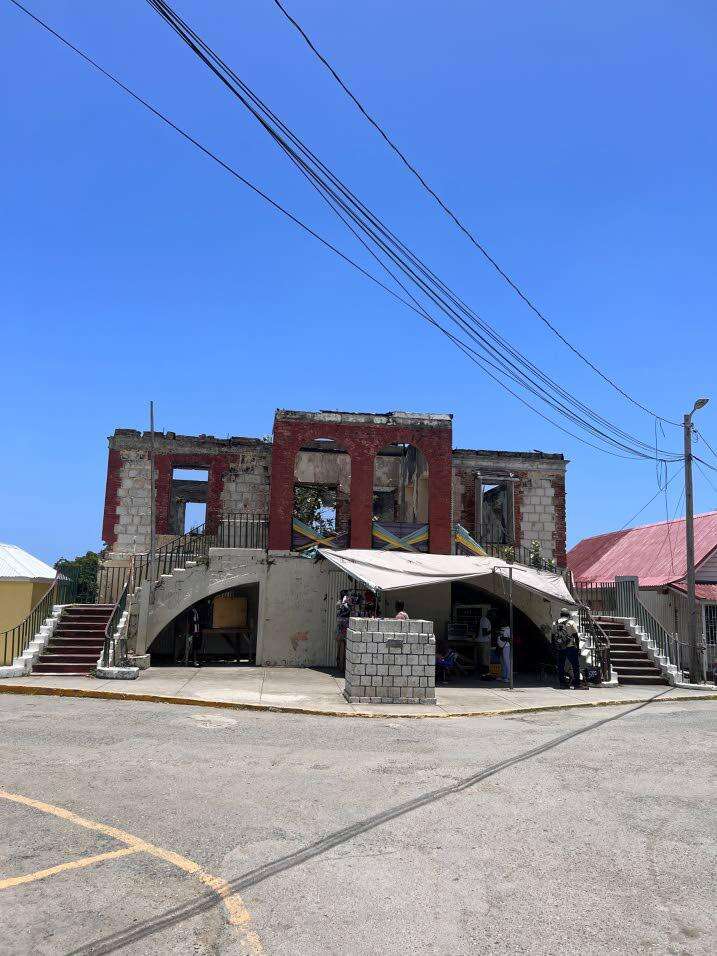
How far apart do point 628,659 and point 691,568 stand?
9.92 ft

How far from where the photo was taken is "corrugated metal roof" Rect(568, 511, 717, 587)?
24.8 m

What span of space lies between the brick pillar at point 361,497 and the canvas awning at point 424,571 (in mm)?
2033

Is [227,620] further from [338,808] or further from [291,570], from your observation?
[338,808]

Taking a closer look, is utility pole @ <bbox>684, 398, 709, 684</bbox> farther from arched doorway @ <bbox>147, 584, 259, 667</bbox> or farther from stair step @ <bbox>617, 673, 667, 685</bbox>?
arched doorway @ <bbox>147, 584, 259, 667</bbox>

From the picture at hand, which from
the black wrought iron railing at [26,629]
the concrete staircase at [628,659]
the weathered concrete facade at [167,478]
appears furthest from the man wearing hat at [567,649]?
the black wrought iron railing at [26,629]

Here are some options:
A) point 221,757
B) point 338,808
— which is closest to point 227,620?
point 221,757

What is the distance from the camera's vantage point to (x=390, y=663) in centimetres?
1391

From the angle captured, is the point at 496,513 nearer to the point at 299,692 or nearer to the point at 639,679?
the point at 639,679

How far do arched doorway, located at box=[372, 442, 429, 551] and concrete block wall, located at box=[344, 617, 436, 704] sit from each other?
6.88 m

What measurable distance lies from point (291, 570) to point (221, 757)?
11206 millimetres

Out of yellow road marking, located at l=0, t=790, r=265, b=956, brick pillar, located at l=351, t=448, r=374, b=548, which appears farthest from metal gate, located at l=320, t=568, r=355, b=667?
yellow road marking, located at l=0, t=790, r=265, b=956

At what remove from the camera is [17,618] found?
1800 cm

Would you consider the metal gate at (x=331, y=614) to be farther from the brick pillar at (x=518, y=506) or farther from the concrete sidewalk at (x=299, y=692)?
the brick pillar at (x=518, y=506)

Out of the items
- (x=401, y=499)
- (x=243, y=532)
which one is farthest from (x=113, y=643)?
(x=401, y=499)
